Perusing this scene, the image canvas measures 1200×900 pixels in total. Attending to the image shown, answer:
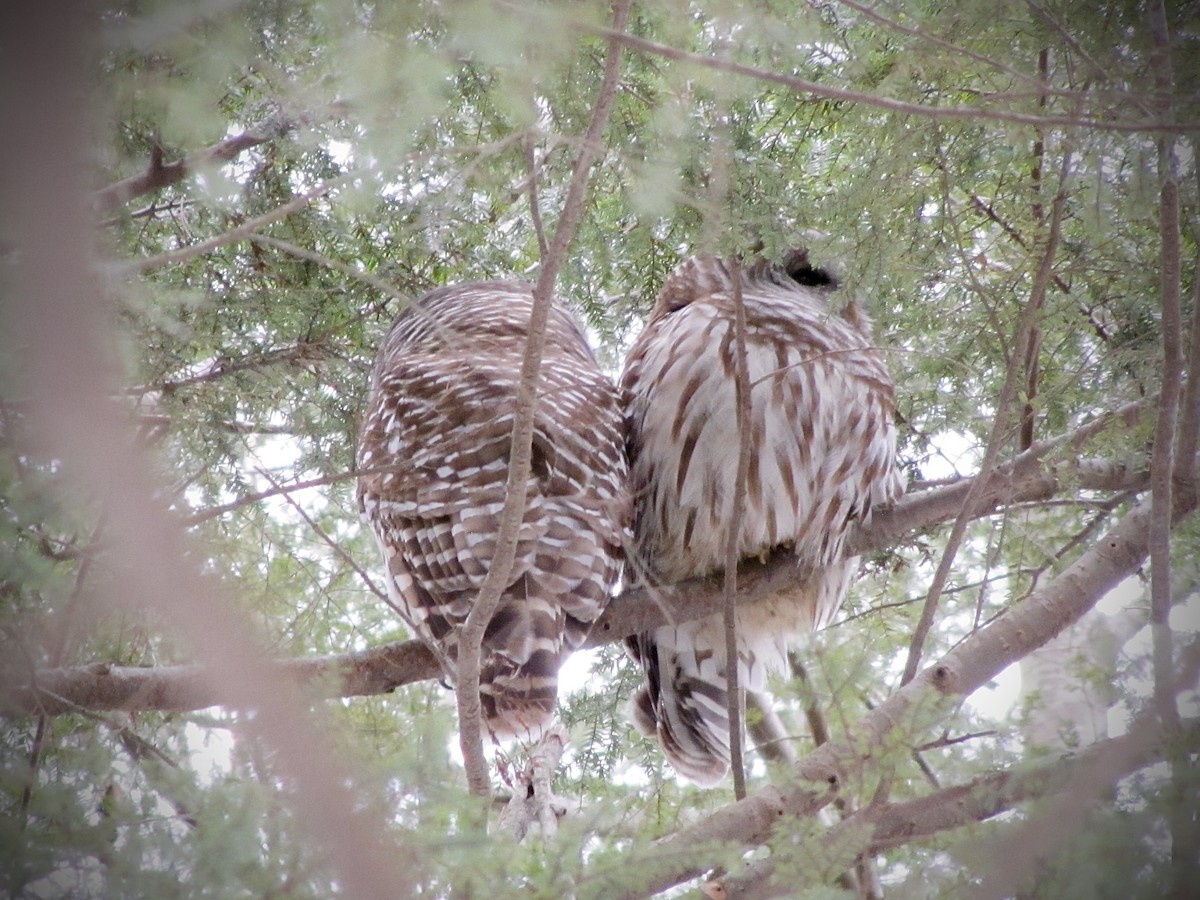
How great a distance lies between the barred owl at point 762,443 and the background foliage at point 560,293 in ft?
0.97

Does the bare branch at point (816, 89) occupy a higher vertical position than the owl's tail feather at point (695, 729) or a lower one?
higher

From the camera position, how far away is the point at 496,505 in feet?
10.4

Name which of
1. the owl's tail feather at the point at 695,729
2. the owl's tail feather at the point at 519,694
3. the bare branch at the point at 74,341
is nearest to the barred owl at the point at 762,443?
the owl's tail feather at the point at 695,729

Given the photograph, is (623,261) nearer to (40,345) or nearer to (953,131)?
(953,131)

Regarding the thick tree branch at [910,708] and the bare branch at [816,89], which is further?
the thick tree branch at [910,708]

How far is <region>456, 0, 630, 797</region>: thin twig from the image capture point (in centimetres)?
199

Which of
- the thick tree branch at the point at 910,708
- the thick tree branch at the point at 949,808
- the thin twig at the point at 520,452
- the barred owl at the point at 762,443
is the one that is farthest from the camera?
the barred owl at the point at 762,443

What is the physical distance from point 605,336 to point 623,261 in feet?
1.53

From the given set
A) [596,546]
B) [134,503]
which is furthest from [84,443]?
[596,546]

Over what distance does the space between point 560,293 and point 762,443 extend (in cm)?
121

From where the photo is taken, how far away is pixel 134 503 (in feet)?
4.57

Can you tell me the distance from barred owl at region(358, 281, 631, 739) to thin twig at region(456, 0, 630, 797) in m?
0.58

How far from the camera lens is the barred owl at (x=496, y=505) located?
293 centimetres

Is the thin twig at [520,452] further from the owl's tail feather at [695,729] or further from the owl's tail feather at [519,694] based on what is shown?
the owl's tail feather at [695,729]
